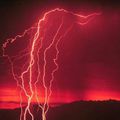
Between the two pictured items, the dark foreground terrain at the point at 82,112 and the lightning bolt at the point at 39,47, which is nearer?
the lightning bolt at the point at 39,47

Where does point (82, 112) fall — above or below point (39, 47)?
below

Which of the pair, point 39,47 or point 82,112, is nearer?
point 39,47

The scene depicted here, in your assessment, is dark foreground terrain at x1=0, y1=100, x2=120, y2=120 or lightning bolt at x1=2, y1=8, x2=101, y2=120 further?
dark foreground terrain at x1=0, y1=100, x2=120, y2=120

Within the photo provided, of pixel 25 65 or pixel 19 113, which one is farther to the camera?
pixel 19 113

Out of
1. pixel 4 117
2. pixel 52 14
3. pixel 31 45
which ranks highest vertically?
pixel 52 14

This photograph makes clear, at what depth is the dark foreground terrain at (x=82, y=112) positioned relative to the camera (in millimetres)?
13492

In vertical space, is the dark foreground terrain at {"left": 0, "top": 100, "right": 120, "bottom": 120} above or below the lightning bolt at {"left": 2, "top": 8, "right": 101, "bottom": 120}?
below

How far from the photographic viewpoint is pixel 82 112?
14.2 metres

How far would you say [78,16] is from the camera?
12203 mm

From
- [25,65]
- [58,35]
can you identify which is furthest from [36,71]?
[58,35]

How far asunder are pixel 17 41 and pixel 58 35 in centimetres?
120

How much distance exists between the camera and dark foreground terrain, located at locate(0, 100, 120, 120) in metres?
13.5

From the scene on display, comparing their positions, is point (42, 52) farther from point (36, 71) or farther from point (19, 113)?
point (19, 113)

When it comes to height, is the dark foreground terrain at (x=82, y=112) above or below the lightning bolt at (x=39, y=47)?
below
